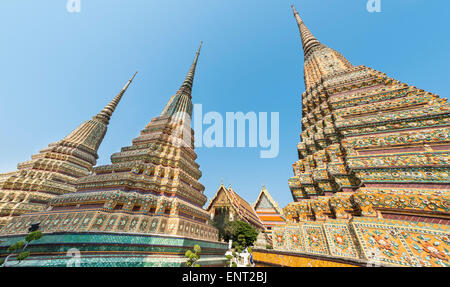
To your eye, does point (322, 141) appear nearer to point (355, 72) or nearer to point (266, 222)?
point (355, 72)

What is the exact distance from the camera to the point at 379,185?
12.0ft

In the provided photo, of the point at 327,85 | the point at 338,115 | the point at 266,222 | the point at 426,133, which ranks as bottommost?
the point at 266,222

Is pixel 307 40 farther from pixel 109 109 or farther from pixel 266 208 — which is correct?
pixel 109 109

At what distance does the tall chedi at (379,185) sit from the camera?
105 inches

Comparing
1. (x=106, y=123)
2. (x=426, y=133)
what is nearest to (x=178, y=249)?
(x=426, y=133)

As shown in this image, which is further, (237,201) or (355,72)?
(237,201)

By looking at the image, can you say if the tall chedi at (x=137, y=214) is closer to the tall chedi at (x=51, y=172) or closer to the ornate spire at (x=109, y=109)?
the tall chedi at (x=51, y=172)

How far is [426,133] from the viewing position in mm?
3752

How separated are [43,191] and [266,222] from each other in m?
21.1

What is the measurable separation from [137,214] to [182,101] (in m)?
12.3

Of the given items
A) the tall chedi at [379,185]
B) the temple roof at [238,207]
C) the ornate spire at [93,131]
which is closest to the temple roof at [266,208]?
the temple roof at [238,207]

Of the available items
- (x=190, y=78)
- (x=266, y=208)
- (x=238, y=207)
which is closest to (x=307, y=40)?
(x=190, y=78)

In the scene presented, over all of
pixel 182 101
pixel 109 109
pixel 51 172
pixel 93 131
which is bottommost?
pixel 51 172

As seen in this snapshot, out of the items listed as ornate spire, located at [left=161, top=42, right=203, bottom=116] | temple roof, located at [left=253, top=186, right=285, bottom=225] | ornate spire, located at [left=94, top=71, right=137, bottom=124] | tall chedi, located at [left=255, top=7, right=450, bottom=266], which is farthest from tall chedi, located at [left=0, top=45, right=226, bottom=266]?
ornate spire, located at [left=94, top=71, right=137, bottom=124]
